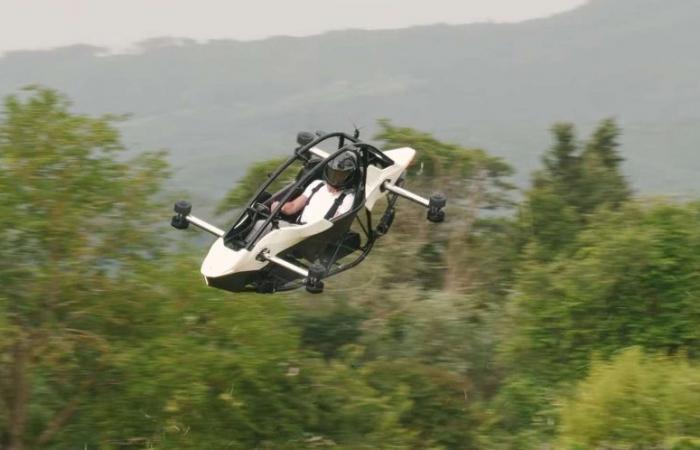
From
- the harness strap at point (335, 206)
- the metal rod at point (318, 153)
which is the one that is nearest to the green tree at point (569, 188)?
the metal rod at point (318, 153)

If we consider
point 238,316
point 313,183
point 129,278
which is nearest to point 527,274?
point 238,316

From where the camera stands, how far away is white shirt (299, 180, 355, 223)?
13859mm

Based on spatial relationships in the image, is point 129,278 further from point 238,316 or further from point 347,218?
point 347,218

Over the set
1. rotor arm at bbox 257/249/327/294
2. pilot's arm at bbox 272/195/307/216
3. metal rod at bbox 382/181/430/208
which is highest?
metal rod at bbox 382/181/430/208

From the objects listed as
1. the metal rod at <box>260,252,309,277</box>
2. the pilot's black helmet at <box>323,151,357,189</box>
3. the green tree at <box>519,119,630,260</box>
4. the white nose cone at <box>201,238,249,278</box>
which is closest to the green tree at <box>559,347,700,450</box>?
the pilot's black helmet at <box>323,151,357,189</box>

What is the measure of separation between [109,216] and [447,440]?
34.5ft

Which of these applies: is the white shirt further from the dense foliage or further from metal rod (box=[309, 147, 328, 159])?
the dense foliage

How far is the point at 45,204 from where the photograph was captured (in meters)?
22.6

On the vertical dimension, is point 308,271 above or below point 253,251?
below

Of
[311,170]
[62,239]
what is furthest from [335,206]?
[62,239]

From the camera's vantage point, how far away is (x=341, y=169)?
45.0ft

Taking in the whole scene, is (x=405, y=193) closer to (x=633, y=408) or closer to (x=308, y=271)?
(x=308, y=271)

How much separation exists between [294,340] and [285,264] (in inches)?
508

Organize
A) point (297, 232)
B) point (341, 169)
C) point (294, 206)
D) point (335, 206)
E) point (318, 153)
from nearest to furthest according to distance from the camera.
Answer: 1. point (297, 232)
2. point (341, 169)
3. point (335, 206)
4. point (294, 206)
5. point (318, 153)
